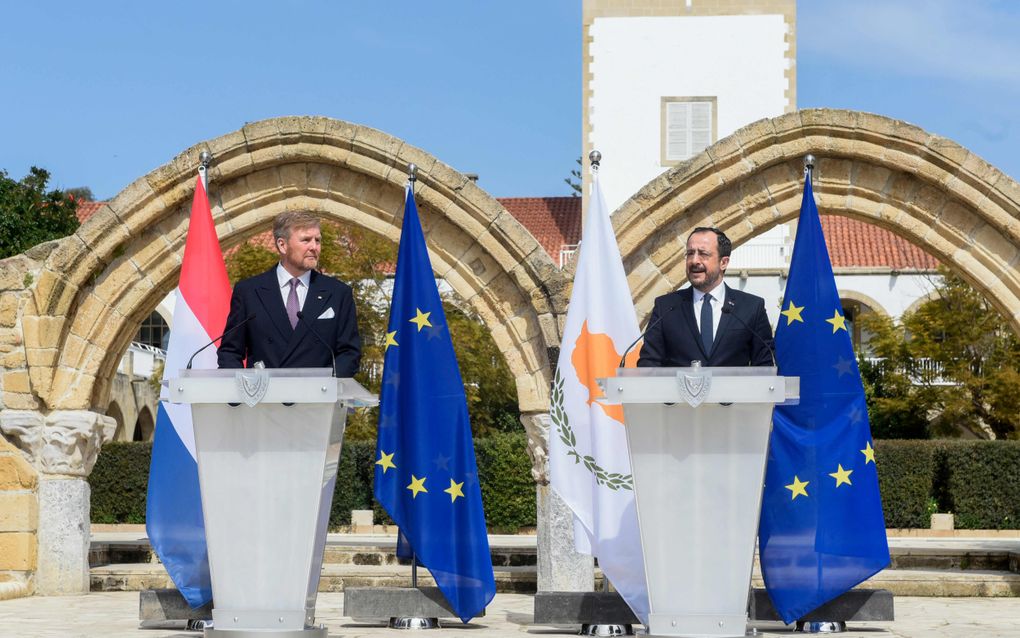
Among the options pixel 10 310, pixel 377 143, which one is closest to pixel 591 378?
pixel 377 143

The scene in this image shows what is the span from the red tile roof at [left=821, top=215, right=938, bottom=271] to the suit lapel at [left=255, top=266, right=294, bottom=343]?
86.0 feet

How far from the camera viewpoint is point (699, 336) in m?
5.94

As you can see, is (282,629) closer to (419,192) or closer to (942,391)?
(419,192)

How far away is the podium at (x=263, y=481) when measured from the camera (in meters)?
5.21

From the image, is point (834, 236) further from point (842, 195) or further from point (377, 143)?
point (377, 143)

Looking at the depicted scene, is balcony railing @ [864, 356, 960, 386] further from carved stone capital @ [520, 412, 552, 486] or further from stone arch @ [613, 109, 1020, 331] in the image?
carved stone capital @ [520, 412, 552, 486]

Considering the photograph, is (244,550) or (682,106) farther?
(682,106)

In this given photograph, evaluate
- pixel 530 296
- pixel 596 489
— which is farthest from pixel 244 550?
pixel 530 296

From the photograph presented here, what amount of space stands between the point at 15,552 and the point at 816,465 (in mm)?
5376

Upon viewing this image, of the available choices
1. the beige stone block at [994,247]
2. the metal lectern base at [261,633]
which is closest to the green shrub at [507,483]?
the beige stone block at [994,247]

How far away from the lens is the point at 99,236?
1010 centimetres

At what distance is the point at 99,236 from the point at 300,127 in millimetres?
1582

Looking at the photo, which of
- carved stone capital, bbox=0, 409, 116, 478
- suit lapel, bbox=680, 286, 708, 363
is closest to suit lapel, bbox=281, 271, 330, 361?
suit lapel, bbox=680, 286, 708, 363

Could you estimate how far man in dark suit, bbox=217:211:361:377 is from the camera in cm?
579
